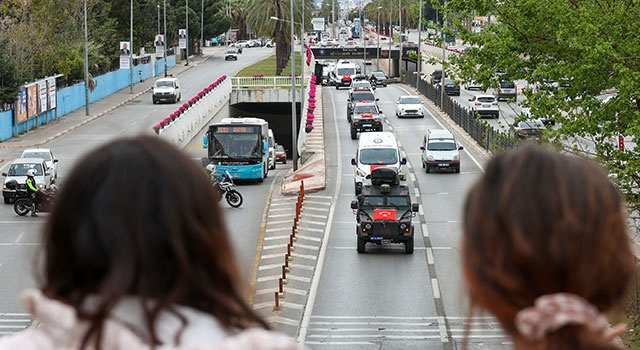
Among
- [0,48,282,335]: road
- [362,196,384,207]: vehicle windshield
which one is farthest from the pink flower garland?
[362,196,384,207]: vehicle windshield

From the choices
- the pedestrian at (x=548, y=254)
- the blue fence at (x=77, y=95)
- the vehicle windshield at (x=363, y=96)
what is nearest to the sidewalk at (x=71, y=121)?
the blue fence at (x=77, y=95)

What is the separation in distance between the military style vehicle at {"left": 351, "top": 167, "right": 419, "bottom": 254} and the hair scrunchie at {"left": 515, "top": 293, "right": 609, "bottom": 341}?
29185mm

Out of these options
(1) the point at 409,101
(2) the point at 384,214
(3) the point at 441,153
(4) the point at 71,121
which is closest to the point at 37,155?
(3) the point at 441,153

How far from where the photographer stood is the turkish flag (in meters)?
32.6

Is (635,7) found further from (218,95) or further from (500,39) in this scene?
(218,95)

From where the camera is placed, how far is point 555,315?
8.85 feet

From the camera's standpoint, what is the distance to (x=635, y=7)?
2345 cm

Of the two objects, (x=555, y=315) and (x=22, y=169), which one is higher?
(x=555, y=315)

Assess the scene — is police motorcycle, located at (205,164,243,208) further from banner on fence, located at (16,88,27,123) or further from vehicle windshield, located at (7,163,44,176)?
banner on fence, located at (16,88,27,123)

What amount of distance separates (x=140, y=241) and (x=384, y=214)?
98.7ft

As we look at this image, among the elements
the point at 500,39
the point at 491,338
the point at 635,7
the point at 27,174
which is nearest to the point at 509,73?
the point at 500,39

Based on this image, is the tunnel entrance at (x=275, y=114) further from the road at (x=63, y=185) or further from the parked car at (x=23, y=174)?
the parked car at (x=23, y=174)

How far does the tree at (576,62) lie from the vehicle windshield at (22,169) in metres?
21.1

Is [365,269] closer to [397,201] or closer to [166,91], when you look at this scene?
[397,201]
